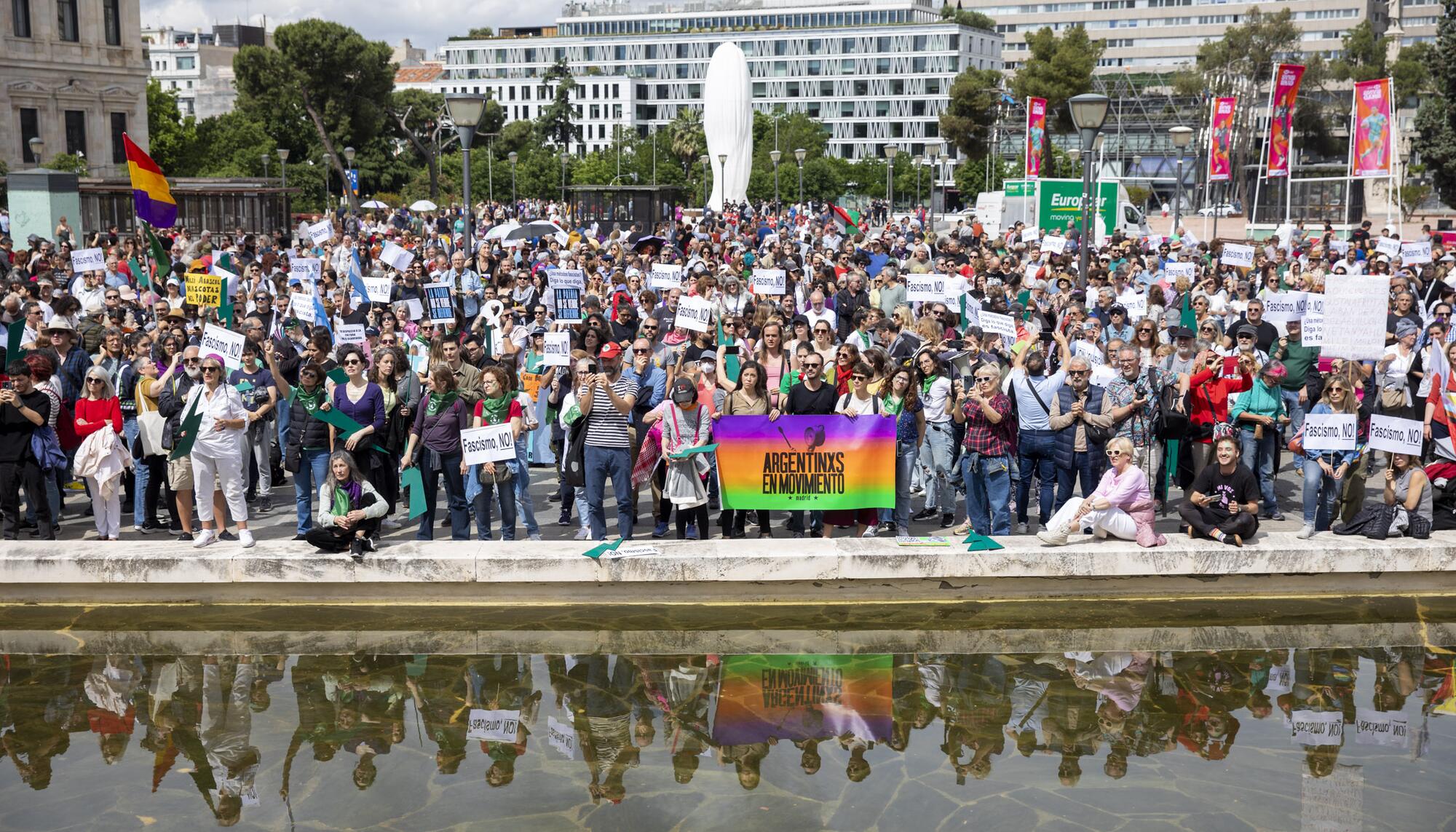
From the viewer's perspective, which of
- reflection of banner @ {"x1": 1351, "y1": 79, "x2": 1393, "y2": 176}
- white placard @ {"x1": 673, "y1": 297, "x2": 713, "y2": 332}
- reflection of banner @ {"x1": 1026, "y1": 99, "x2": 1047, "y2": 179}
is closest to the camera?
white placard @ {"x1": 673, "y1": 297, "x2": 713, "y2": 332}

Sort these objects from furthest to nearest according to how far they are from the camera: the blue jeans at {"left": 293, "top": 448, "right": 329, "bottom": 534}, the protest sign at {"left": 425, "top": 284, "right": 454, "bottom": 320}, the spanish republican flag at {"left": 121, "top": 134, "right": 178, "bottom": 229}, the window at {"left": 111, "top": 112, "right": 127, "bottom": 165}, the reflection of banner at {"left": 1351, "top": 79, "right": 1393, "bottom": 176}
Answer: the window at {"left": 111, "top": 112, "right": 127, "bottom": 165} → the reflection of banner at {"left": 1351, "top": 79, "right": 1393, "bottom": 176} → the spanish republican flag at {"left": 121, "top": 134, "right": 178, "bottom": 229} → the protest sign at {"left": 425, "top": 284, "right": 454, "bottom": 320} → the blue jeans at {"left": 293, "top": 448, "right": 329, "bottom": 534}

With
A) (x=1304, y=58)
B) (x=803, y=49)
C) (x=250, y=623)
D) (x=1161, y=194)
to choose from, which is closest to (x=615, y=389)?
(x=250, y=623)

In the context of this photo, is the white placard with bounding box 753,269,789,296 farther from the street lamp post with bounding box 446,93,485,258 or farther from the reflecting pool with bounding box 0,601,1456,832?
the reflecting pool with bounding box 0,601,1456,832

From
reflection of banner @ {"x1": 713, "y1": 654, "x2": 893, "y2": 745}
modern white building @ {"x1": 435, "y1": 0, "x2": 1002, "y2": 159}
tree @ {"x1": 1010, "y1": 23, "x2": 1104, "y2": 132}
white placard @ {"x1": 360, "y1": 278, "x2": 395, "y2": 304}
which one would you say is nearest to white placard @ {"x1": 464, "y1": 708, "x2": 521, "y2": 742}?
reflection of banner @ {"x1": 713, "y1": 654, "x2": 893, "y2": 745}

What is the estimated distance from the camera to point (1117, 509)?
32.8ft

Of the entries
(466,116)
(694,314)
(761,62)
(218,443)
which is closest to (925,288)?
(694,314)

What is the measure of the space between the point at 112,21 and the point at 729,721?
237 feet

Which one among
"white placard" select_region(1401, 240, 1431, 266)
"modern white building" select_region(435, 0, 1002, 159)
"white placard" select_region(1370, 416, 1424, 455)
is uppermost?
"modern white building" select_region(435, 0, 1002, 159)

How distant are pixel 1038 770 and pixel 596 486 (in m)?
4.51

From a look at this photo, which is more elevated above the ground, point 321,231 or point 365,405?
point 321,231

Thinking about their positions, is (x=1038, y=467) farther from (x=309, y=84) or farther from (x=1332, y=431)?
(x=309, y=84)

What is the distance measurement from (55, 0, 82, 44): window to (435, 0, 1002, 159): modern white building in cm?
7623

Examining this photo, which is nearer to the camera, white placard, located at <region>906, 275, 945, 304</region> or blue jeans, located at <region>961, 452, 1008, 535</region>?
blue jeans, located at <region>961, 452, 1008, 535</region>

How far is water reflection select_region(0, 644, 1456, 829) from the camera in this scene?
23.0ft
